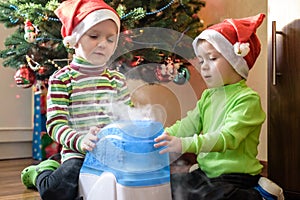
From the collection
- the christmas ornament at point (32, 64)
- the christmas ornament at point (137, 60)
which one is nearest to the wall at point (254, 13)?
the christmas ornament at point (137, 60)

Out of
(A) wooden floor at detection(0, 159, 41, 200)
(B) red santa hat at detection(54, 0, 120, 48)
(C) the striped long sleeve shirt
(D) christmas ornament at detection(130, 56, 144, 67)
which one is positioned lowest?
(A) wooden floor at detection(0, 159, 41, 200)

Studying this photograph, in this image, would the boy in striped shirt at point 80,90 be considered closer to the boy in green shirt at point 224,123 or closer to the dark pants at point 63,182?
the dark pants at point 63,182

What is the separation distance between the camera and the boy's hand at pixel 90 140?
0.80m

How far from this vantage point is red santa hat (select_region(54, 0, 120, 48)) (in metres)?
0.93

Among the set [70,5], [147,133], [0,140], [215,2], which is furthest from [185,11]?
[0,140]

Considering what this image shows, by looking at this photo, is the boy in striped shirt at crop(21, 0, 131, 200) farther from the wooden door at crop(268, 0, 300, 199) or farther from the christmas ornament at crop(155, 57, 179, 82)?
the wooden door at crop(268, 0, 300, 199)

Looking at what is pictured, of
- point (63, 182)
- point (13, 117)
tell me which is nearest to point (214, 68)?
point (63, 182)

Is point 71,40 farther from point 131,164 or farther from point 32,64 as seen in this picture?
point 32,64

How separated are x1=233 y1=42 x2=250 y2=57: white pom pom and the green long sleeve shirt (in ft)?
0.26

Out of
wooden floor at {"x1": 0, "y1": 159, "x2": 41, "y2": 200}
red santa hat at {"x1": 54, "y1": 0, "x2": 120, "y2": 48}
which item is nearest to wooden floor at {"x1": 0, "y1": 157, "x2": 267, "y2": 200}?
wooden floor at {"x1": 0, "y1": 159, "x2": 41, "y2": 200}

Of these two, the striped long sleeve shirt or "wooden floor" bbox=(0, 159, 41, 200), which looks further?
"wooden floor" bbox=(0, 159, 41, 200)

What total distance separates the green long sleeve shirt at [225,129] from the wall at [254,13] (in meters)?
0.67

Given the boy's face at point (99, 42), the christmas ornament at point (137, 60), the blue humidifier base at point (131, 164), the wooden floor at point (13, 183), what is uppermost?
the boy's face at point (99, 42)

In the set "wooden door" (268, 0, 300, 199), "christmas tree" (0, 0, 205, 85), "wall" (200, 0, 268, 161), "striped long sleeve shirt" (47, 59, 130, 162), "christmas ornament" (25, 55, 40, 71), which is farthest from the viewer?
"wall" (200, 0, 268, 161)
